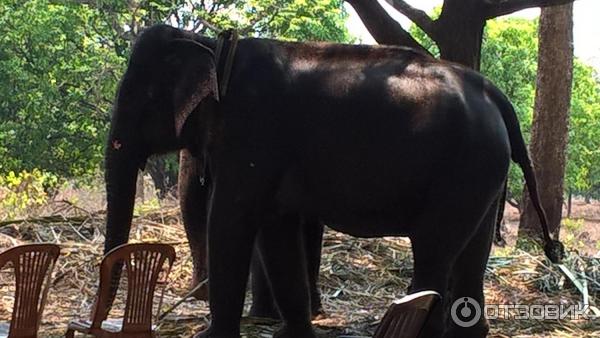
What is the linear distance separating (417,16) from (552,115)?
8.79ft

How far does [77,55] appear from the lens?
17.5 meters

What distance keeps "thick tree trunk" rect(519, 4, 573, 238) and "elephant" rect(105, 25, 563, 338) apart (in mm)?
3634

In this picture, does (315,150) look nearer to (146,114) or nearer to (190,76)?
(190,76)

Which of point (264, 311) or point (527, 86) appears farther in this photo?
point (527, 86)

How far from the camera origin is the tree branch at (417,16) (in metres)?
5.67

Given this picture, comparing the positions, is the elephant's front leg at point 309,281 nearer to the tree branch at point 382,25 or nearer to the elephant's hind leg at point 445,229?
the elephant's hind leg at point 445,229

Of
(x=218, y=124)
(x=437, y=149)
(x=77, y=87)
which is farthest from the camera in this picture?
(x=77, y=87)

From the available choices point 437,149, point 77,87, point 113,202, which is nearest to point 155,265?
point 113,202

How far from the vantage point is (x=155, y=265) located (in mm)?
3963

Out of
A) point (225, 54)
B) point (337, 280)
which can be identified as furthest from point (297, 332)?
point (337, 280)

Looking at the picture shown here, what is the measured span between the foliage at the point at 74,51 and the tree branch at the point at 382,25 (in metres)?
10.9

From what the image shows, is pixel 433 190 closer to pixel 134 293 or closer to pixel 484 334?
pixel 484 334

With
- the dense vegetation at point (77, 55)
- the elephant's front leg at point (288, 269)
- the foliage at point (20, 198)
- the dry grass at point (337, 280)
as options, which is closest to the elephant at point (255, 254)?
the dry grass at point (337, 280)

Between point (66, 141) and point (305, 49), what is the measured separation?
1445 cm
